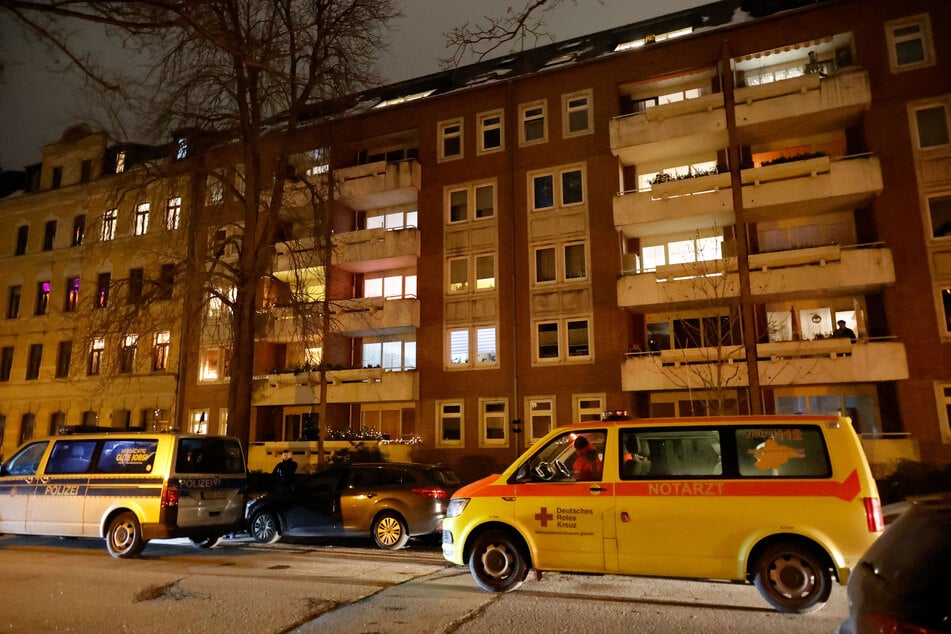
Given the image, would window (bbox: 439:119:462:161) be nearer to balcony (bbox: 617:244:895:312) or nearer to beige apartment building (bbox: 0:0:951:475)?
beige apartment building (bbox: 0:0:951:475)

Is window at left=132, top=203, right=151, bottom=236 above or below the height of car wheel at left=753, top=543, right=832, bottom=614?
above

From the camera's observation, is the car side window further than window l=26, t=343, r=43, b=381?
No

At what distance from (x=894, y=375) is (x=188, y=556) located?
1864 centimetres

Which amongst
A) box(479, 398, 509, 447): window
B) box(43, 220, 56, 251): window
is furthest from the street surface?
box(43, 220, 56, 251): window

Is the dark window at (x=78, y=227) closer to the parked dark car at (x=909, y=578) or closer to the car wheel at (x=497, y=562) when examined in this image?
the car wheel at (x=497, y=562)

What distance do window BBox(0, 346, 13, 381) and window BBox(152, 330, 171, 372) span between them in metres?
9.47

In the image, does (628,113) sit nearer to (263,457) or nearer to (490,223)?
(490,223)

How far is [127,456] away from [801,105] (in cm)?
2104

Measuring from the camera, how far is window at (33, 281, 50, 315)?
32500 mm

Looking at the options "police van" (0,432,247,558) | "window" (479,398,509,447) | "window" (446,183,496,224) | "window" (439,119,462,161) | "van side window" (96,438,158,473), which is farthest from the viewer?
"window" (439,119,462,161)

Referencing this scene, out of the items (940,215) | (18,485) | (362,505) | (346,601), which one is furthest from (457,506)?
(940,215)

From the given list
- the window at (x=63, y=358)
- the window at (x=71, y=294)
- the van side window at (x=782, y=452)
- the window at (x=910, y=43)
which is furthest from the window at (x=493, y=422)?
the window at (x=71, y=294)

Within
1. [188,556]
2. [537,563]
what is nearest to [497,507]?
[537,563]

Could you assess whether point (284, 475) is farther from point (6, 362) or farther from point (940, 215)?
point (6, 362)
